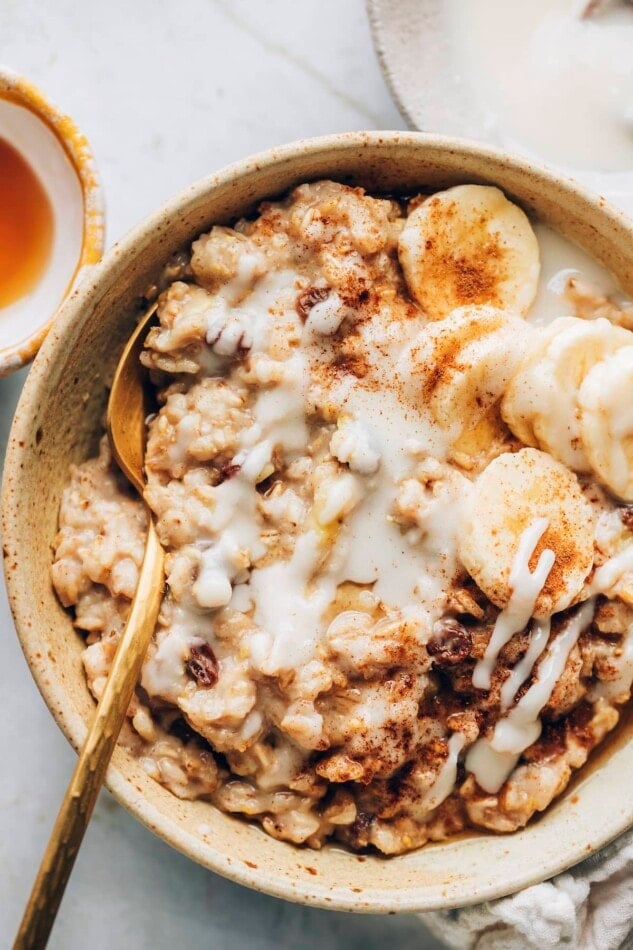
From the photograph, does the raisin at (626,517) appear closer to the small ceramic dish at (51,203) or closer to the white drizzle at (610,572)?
the white drizzle at (610,572)

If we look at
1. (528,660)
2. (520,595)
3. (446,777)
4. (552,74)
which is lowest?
(446,777)

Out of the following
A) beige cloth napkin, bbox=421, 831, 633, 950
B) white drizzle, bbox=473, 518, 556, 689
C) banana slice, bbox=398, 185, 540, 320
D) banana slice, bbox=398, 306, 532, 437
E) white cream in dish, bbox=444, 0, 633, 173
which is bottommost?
beige cloth napkin, bbox=421, 831, 633, 950

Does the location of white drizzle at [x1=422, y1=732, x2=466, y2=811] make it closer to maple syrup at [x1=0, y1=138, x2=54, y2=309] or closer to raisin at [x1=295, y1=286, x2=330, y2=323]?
raisin at [x1=295, y1=286, x2=330, y2=323]

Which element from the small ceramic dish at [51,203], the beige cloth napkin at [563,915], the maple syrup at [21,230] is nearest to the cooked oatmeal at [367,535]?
the beige cloth napkin at [563,915]

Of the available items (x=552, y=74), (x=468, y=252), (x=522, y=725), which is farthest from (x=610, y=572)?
(x=552, y=74)

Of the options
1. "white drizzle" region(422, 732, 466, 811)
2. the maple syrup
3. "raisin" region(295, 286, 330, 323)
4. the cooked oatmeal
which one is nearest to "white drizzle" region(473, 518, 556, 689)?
the cooked oatmeal

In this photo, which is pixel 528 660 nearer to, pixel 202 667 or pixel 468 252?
pixel 202 667
